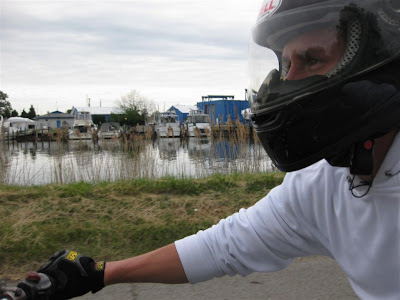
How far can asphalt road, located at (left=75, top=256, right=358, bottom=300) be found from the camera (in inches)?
108

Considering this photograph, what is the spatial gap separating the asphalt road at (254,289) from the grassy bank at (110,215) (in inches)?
29.3

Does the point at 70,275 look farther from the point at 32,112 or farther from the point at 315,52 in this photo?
the point at 32,112

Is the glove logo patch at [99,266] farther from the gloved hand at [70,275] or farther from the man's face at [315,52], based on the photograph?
the man's face at [315,52]

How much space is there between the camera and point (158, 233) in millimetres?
3910

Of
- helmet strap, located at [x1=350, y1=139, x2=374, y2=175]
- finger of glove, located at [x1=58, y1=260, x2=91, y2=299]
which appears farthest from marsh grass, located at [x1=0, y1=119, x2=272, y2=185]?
helmet strap, located at [x1=350, y1=139, x2=374, y2=175]

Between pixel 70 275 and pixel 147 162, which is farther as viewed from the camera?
pixel 147 162

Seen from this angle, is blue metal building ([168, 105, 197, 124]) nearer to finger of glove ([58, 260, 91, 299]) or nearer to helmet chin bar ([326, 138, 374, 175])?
finger of glove ([58, 260, 91, 299])

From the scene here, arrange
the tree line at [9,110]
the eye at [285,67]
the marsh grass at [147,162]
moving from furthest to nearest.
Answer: the tree line at [9,110] < the marsh grass at [147,162] < the eye at [285,67]

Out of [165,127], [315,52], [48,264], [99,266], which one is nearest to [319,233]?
[315,52]

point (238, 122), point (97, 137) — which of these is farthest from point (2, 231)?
point (97, 137)

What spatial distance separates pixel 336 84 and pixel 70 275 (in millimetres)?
1197

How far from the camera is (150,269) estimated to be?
1614 millimetres

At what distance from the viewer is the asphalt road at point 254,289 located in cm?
275

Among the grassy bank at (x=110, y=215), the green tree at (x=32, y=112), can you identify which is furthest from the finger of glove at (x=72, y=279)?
the green tree at (x=32, y=112)
